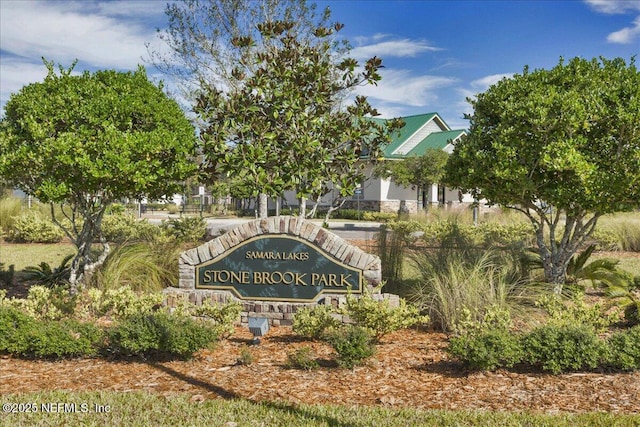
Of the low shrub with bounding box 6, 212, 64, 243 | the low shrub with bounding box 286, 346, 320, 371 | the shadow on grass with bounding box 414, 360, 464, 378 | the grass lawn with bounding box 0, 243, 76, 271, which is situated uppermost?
the low shrub with bounding box 6, 212, 64, 243

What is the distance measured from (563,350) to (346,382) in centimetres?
213

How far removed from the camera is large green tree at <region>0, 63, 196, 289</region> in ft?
26.7

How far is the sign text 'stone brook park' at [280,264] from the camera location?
26.0ft

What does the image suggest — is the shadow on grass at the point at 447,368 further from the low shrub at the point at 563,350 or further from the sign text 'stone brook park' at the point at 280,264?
the sign text 'stone brook park' at the point at 280,264

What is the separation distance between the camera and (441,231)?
16125mm

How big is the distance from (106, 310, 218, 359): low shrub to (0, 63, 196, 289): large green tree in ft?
8.70

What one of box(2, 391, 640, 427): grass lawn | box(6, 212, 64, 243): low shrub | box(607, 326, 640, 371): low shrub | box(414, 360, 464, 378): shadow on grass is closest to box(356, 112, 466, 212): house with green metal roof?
box(6, 212, 64, 243): low shrub

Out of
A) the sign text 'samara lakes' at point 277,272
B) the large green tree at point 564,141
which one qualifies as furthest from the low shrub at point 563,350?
the large green tree at point 564,141

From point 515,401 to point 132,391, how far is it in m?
3.40

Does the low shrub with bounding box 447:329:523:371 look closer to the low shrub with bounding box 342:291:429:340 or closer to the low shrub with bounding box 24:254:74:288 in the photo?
the low shrub with bounding box 342:291:429:340

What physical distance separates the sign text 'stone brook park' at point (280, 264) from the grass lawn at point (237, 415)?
3085mm

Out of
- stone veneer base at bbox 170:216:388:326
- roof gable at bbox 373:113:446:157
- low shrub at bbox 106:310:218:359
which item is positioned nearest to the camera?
low shrub at bbox 106:310:218:359

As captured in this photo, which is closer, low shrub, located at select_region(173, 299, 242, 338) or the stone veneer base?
low shrub, located at select_region(173, 299, 242, 338)

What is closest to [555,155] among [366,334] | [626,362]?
[626,362]
